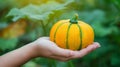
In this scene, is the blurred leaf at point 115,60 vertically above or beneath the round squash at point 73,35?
above

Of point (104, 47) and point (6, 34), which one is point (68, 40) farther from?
point (6, 34)

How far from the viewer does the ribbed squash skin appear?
6.51 ft

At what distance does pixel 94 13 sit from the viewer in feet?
11.3

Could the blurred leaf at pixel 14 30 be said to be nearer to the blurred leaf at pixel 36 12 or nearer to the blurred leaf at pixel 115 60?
the blurred leaf at pixel 115 60

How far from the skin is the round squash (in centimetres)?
3

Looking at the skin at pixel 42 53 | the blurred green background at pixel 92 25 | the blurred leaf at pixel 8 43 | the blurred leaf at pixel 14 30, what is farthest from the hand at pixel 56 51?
the blurred leaf at pixel 14 30

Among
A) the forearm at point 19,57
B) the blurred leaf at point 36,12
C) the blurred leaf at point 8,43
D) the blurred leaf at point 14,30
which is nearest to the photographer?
the forearm at point 19,57

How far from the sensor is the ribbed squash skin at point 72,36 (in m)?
1.98

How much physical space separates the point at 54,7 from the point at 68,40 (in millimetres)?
446

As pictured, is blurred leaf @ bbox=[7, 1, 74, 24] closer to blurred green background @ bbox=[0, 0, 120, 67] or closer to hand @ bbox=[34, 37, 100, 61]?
hand @ bbox=[34, 37, 100, 61]

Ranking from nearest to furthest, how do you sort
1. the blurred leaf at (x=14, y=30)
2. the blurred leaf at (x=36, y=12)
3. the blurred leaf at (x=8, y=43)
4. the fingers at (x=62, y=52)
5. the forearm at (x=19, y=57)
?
the fingers at (x=62, y=52) → the forearm at (x=19, y=57) → the blurred leaf at (x=36, y=12) → the blurred leaf at (x=8, y=43) → the blurred leaf at (x=14, y=30)

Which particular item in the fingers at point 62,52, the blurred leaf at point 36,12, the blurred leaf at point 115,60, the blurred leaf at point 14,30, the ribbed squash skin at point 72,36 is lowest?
the fingers at point 62,52

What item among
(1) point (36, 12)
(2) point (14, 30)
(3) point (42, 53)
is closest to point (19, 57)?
(3) point (42, 53)

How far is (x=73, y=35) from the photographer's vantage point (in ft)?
6.51
